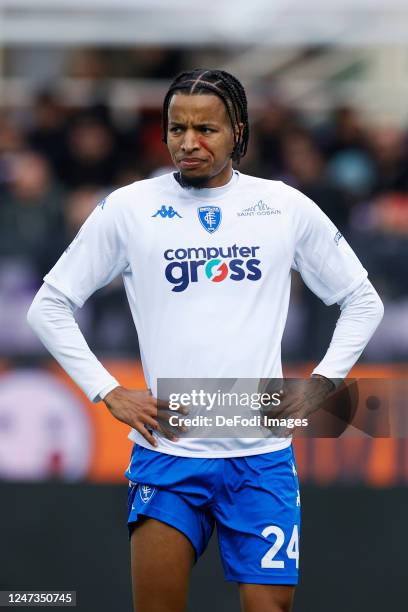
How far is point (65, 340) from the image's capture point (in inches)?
154

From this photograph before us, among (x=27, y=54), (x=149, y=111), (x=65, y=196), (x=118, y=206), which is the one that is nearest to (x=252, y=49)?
(x=149, y=111)

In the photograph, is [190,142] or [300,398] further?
[300,398]

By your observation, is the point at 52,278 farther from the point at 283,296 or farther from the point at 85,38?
the point at 85,38

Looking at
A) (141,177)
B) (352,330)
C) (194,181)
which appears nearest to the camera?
(194,181)

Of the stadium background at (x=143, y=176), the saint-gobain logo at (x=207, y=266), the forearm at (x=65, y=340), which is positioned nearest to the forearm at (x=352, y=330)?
the saint-gobain logo at (x=207, y=266)

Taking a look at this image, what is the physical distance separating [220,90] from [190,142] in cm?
21

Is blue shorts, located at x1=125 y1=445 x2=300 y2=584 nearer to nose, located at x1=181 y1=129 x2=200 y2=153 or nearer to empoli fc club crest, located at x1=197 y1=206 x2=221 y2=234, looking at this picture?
empoli fc club crest, located at x1=197 y1=206 x2=221 y2=234

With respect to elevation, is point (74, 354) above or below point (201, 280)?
below

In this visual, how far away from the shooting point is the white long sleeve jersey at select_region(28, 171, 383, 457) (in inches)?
153

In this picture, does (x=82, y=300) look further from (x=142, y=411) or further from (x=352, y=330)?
(x=352, y=330)

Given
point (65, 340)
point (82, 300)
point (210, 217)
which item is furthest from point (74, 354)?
point (210, 217)

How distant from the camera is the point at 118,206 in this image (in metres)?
3.97

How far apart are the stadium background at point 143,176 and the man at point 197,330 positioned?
2.37 meters

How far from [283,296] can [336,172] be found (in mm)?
6101
